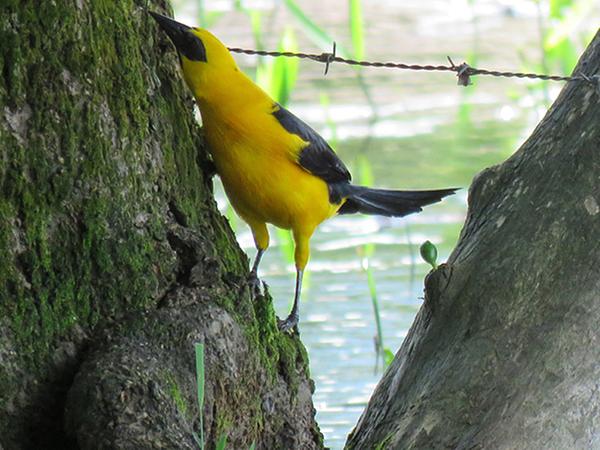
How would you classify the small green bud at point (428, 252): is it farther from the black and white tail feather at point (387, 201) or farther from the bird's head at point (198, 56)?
the black and white tail feather at point (387, 201)

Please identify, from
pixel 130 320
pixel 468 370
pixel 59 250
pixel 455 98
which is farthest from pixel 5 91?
pixel 455 98

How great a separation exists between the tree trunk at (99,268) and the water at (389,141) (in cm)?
125

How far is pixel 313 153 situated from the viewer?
460cm

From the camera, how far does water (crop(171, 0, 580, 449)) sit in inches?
279

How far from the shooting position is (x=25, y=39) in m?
3.64

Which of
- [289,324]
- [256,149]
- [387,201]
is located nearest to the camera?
[256,149]

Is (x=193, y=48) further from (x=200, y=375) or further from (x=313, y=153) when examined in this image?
(x=200, y=375)

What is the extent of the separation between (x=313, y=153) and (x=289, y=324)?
1.71 ft

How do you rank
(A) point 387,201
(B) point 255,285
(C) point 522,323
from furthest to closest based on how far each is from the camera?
1. (A) point 387,201
2. (B) point 255,285
3. (C) point 522,323

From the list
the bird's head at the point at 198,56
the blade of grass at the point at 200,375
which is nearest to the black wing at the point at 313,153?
the bird's head at the point at 198,56

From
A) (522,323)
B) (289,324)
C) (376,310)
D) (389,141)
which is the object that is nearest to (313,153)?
(289,324)

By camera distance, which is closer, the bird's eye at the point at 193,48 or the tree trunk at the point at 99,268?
the tree trunk at the point at 99,268

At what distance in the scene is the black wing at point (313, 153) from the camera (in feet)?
14.6

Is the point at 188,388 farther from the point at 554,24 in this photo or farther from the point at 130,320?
the point at 554,24
